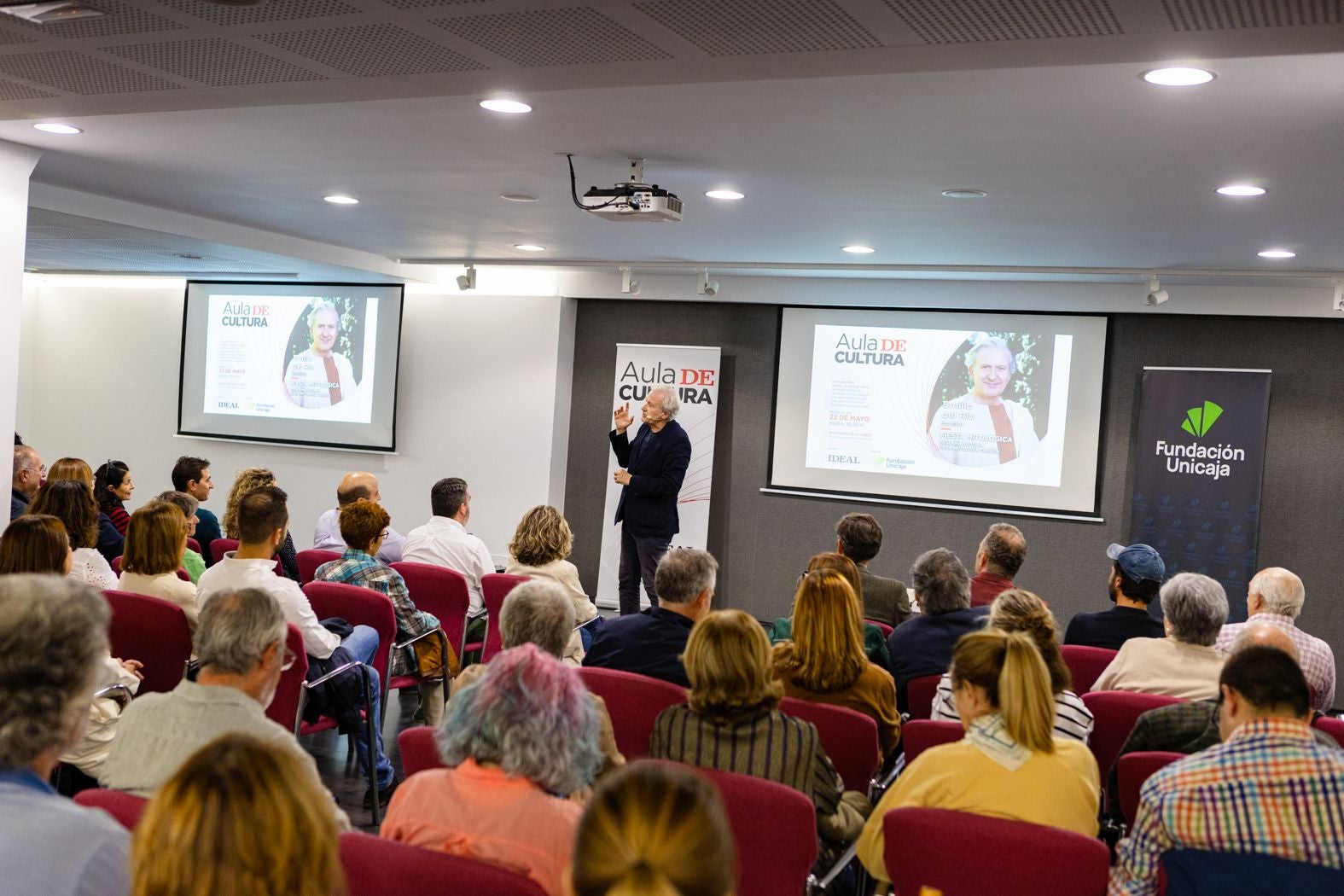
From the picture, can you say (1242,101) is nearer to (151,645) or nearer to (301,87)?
(301,87)

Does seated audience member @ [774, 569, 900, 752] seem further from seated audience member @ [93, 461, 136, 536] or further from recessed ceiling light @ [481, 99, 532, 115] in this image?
seated audience member @ [93, 461, 136, 536]

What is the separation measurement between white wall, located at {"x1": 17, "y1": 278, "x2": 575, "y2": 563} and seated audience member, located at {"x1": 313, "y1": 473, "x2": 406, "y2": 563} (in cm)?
370

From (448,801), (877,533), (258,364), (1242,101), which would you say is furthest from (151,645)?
(258,364)

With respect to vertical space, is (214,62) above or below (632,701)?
above

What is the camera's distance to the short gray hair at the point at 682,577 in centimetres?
419

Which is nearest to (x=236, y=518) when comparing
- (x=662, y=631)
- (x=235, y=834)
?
(x=662, y=631)

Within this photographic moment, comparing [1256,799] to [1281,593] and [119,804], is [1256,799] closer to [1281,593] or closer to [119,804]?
[119,804]

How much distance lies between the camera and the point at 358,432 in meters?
11.2

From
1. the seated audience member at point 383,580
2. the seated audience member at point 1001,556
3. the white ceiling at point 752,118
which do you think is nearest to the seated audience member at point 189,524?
the seated audience member at point 383,580

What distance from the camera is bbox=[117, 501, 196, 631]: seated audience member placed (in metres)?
4.47

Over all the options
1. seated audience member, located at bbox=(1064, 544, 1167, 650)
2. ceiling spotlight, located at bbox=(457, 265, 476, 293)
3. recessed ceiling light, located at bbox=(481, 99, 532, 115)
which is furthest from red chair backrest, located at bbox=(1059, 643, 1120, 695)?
ceiling spotlight, located at bbox=(457, 265, 476, 293)

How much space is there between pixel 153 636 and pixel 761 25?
285 cm

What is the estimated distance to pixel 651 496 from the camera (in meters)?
8.73

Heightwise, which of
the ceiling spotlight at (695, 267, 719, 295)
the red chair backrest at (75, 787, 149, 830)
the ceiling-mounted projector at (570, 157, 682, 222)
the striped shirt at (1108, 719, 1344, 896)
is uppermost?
the ceiling spotlight at (695, 267, 719, 295)
